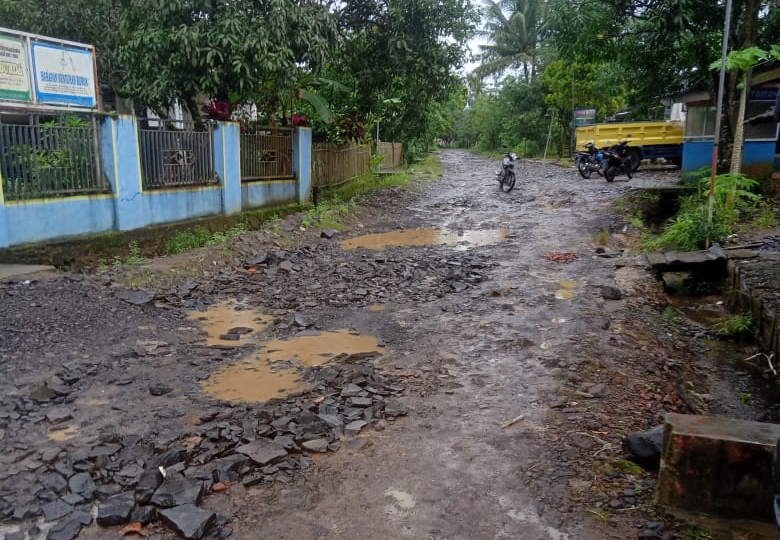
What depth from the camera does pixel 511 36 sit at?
37250 mm

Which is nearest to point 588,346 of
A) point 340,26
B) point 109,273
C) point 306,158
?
point 109,273

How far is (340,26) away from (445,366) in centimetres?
1161

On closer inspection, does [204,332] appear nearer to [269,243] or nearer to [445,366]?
[445,366]

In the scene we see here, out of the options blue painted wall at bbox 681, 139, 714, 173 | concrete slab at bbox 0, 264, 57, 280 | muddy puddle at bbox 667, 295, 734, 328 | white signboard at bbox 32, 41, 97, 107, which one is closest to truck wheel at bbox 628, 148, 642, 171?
blue painted wall at bbox 681, 139, 714, 173

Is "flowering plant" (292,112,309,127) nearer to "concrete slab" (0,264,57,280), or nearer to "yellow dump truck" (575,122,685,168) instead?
"concrete slab" (0,264,57,280)

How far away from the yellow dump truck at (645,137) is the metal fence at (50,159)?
16928mm

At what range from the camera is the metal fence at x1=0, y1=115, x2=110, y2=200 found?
23.8 feet

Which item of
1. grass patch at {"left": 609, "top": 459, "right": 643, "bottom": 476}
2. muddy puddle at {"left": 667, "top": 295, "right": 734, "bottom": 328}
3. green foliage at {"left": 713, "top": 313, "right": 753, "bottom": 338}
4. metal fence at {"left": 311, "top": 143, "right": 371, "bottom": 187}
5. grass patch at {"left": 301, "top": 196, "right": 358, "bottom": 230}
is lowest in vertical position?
muddy puddle at {"left": 667, "top": 295, "right": 734, "bottom": 328}

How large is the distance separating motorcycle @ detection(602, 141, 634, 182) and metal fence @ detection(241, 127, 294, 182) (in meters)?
9.97

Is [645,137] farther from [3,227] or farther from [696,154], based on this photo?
[3,227]

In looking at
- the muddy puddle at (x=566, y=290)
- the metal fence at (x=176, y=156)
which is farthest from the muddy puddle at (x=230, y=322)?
the muddy puddle at (x=566, y=290)

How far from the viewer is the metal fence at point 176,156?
30.1 feet

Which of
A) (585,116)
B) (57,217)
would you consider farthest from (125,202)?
(585,116)

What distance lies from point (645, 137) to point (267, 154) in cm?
1414
